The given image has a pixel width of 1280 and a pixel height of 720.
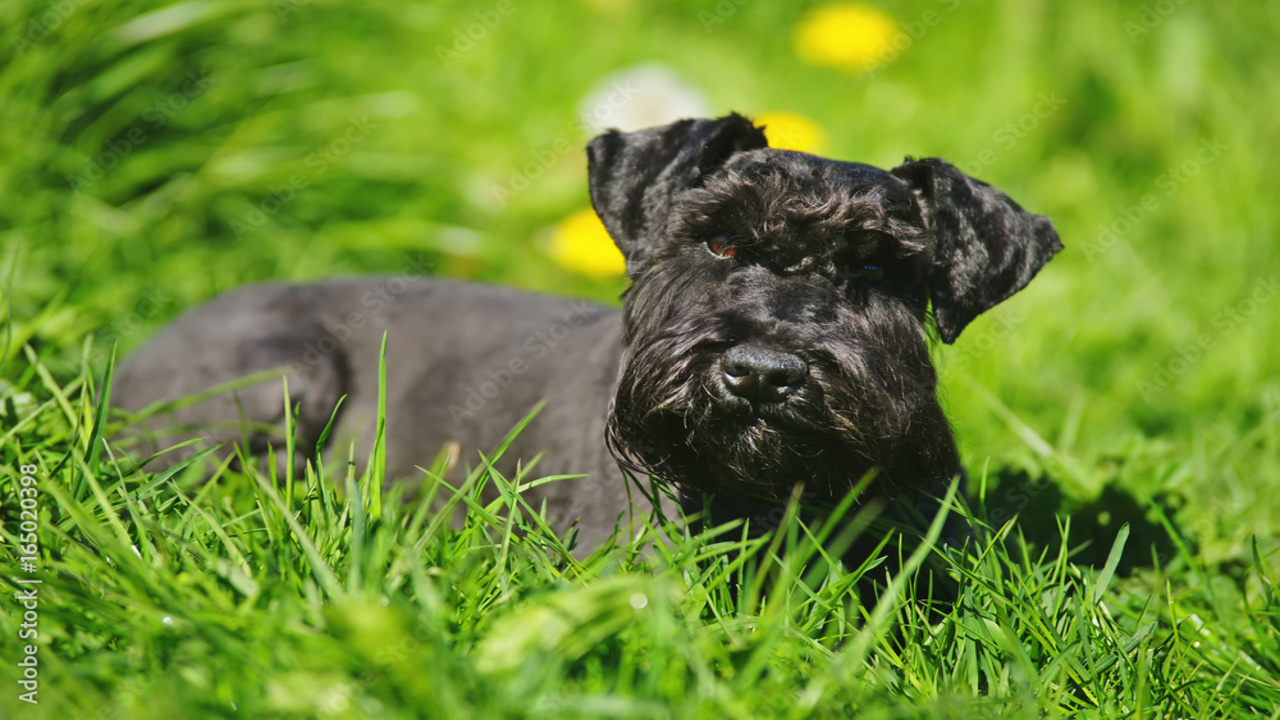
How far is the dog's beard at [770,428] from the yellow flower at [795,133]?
2663 mm

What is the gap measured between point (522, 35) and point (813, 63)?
214 centimetres

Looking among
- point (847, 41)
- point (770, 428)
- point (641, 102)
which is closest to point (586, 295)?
point (641, 102)

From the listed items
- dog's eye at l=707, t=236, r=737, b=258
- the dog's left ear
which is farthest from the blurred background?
dog's eye at l=707, t=236, r=737, b=258

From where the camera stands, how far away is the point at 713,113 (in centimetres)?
693

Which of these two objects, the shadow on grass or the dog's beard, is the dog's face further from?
the shadow on grass

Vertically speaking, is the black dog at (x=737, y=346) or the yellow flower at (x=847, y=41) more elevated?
the yellow flower at (x=847, y=41)

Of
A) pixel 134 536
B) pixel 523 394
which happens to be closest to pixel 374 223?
pixel 523 394

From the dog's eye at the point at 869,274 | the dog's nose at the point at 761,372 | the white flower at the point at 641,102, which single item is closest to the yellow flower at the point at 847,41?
the white flower at the point at 641,102

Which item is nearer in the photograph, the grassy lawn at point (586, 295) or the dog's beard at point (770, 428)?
the grassy lawn at point (586, 295)

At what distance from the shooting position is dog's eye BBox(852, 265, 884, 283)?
2943 millimetres

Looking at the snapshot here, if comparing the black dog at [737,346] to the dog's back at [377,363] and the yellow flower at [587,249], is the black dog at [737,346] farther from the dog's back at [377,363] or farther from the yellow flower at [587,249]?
the yellow flower at [587,249]

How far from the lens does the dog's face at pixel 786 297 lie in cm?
261

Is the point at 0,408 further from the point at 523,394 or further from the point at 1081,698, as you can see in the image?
the point at 1081,698

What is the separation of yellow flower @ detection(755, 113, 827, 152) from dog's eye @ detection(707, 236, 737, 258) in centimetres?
231
